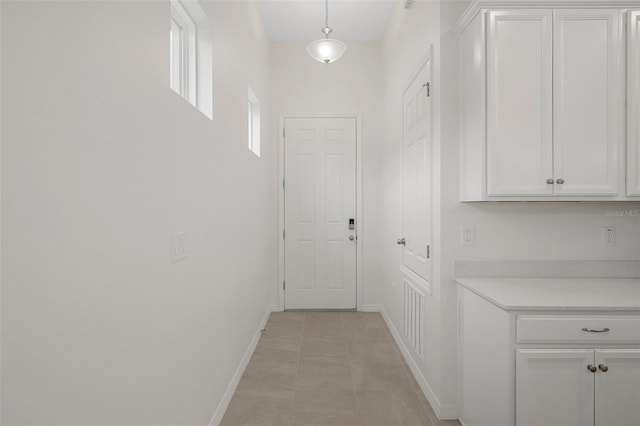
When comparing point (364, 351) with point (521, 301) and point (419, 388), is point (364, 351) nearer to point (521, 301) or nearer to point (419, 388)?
point (419, 388)

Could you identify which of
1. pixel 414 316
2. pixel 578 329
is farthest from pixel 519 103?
pixel 414 316

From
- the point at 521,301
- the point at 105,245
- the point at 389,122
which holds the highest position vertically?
the point at 389,122

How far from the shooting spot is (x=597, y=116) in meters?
1.96

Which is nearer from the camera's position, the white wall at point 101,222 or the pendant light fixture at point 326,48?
the white wall at point 101,222

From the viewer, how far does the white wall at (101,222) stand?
73cm

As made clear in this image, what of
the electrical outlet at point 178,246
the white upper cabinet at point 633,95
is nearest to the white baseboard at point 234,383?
the electrical outlet at point 178,246

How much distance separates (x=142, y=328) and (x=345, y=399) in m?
1.68

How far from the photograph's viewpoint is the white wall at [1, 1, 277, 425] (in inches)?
28.8

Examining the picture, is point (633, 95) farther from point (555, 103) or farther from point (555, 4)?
point (555, 4)

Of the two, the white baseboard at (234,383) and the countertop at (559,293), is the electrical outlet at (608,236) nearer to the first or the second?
the countertop at (559,293)

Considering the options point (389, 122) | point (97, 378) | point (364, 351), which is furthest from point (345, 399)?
point (389, 122)

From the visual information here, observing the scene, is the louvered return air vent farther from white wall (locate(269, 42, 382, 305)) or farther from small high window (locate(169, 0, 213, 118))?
small high window (locate(169, 0, 213, 118))

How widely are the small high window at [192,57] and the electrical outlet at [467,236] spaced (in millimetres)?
1648

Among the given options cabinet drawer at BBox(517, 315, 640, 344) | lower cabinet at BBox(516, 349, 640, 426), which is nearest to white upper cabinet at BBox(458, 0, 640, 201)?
cabinet drawer at BBox(517, 315, 640, 344)
